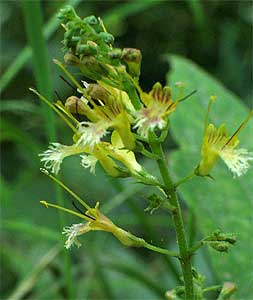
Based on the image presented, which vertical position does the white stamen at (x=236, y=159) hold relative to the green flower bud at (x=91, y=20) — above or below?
below

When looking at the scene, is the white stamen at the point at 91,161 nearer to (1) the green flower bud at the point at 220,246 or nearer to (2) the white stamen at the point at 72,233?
(2) the white stamen at the point at 72,233

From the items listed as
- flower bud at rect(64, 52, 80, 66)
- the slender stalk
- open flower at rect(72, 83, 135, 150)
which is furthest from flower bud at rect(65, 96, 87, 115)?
the slender stalk

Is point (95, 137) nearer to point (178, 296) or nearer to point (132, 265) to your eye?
point (178, 296)

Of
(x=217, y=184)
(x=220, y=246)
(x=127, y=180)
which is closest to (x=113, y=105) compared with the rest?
(x=220, y=246)

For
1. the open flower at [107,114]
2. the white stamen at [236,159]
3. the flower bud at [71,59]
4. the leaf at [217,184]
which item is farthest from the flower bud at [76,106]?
the leaf at [217,184]

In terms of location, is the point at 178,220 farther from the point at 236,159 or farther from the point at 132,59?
the point at 132,59

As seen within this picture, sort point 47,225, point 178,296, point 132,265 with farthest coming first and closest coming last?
1. point 47,225
2. point 132,265
3. point 178,296

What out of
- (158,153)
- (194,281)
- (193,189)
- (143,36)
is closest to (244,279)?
(193,189)
